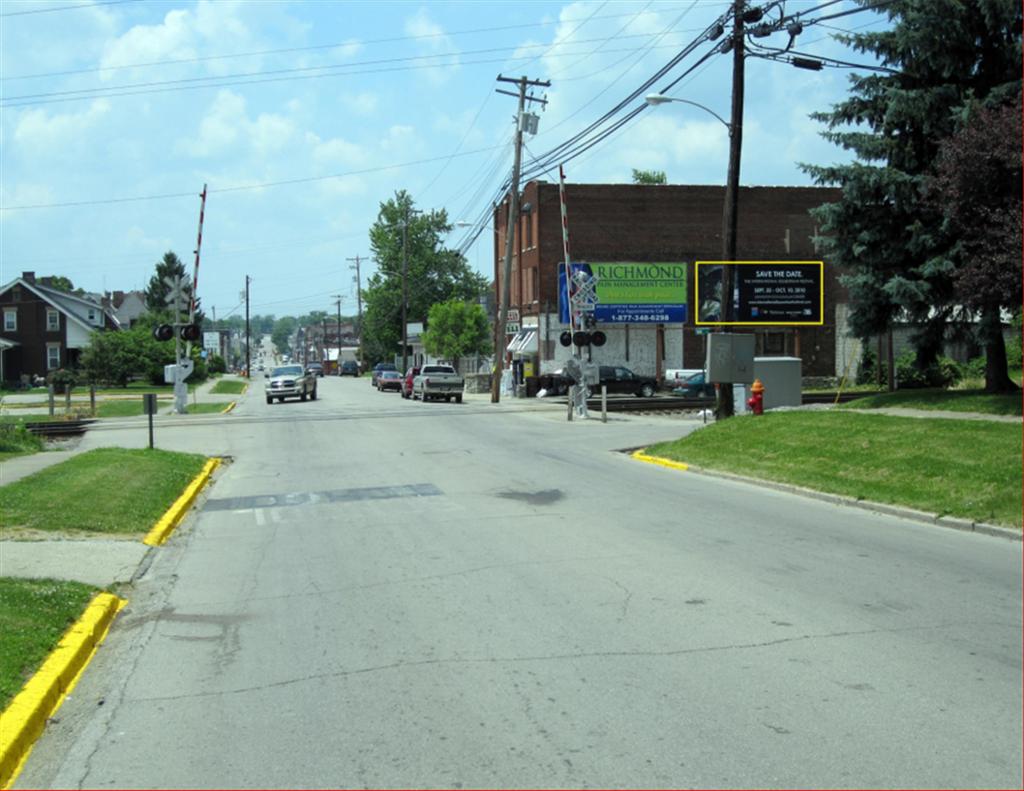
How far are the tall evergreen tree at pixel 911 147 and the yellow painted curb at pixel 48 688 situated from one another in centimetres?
1828

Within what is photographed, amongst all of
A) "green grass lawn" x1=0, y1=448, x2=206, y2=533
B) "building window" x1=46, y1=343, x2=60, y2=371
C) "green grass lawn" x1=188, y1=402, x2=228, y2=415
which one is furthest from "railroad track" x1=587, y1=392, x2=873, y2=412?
"building window" x1=46, y1=343, x2=60, y2=371

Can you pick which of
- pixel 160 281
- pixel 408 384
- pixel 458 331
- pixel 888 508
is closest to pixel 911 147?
pixel 888 508

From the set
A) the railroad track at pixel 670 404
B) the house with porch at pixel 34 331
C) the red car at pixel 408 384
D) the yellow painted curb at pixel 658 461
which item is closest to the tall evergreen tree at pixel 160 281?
the house with porch at pixel 34 331

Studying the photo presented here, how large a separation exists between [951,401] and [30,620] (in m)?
18.5

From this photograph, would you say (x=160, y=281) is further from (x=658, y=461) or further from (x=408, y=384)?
(x=658, y=461)

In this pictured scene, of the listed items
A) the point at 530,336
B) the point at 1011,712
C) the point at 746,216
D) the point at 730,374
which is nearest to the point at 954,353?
the point at 746,216

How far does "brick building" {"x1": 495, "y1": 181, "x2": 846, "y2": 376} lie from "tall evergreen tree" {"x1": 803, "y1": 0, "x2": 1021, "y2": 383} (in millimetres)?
35476

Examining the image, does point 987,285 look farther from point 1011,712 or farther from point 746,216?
point 746,216

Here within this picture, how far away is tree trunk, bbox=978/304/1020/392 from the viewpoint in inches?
860

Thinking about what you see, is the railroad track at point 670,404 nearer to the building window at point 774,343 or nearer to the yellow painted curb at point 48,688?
the building window at point 774,343

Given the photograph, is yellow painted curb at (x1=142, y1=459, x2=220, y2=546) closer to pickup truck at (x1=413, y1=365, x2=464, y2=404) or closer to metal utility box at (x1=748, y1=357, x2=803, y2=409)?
metal utility box at (x1=748, y1=357, x2=803, y2=409)

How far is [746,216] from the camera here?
2504 inches

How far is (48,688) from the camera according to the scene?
658 centimetres

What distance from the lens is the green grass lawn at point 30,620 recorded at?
22.2 ft
